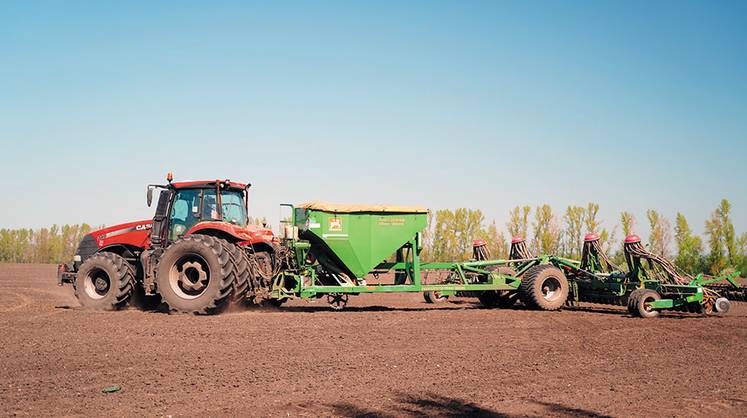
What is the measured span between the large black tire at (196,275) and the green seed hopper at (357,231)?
1.80 meters

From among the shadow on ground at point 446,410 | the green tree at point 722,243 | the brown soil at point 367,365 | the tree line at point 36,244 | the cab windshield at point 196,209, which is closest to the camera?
the shadow on ground at point 446,410

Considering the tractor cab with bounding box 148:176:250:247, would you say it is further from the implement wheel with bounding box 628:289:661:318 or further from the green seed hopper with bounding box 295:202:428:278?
the implement wheel with bounding box 628:289:661:318

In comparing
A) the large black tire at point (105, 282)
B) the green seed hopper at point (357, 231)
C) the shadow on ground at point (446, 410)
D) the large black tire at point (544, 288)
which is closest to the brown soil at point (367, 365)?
the shadow on ground at point (446, 410)

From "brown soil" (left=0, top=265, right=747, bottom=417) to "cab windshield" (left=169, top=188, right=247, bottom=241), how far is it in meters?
1.95

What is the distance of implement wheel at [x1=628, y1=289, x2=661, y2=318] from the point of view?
12.1 metres

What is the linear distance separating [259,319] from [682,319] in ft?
26.2

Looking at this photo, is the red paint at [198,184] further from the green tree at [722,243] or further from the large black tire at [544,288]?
the green tree at [722,243]

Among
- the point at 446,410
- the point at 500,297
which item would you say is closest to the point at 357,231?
the point at 500,297

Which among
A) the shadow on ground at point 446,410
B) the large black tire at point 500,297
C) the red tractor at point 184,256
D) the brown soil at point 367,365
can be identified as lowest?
the shadow on ground at point 446,410

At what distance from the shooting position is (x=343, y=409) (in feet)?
16.8

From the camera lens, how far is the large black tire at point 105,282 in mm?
12250

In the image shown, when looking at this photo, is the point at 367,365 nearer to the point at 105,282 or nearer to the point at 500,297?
the point at 105,282

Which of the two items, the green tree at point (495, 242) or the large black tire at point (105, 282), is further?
the green tree at point (495, 242)

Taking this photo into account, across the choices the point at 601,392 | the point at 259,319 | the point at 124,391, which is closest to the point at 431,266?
the point at 259,319
